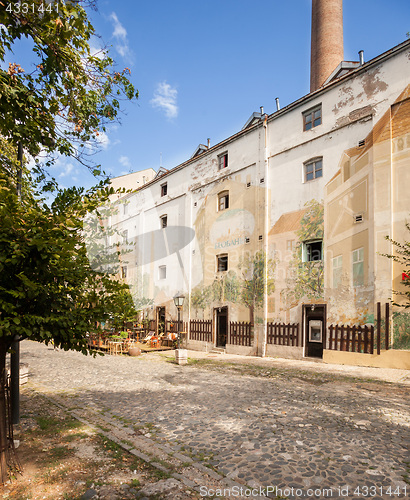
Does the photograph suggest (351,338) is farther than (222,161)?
No

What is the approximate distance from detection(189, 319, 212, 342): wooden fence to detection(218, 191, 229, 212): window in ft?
23.0

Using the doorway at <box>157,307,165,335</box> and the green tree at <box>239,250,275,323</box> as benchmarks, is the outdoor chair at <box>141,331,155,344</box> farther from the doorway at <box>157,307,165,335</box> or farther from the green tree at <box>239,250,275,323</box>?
the green tree at <box>239,250,275,323</box>

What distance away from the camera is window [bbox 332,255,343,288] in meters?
14.1

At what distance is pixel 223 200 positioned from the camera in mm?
20547

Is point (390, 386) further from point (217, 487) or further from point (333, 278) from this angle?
point (217, 487)

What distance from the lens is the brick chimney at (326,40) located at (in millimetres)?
23438

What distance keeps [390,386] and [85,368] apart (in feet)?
33.8

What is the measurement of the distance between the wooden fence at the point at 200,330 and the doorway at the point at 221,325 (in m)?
0.48

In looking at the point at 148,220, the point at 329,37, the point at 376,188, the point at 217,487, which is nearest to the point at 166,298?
the point at 148,220

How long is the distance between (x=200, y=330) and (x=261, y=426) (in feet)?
48.4

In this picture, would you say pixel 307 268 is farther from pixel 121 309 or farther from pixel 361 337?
pixel 121 309

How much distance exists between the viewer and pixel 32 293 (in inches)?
139

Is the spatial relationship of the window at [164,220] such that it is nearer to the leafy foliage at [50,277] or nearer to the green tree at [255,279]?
the green tree at [255,279]

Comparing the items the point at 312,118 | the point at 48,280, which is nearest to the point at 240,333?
the point at 312,118
